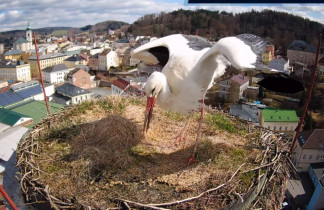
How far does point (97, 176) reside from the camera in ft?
9.15

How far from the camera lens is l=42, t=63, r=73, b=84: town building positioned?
30.9 meters

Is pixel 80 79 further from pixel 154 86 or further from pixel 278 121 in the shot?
pixel 154 86

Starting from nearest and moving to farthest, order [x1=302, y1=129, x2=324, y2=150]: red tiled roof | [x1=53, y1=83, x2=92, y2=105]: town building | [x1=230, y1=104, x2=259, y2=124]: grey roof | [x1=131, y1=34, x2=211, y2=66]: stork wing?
1. [x1=131, y1=34, x2=211, y2=66]: stork wing
2. [x1=302, y1=129, x2=324, y2=150]: red tiled roof
3. [x1=230, y1=104, x2=259, y2=124]: grey roof
4. [x1=53, y1=83, x2=92, y2=105]: town building

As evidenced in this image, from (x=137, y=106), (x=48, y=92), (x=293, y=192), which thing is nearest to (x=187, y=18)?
(x=48, y=92)

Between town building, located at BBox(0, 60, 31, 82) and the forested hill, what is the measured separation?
2127 cm

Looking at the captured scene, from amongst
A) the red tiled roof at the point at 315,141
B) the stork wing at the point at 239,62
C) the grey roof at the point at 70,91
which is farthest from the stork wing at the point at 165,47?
the grey roof at the point at 70,91

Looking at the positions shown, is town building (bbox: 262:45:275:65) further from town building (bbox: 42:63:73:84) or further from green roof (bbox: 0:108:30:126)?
town building (bbox: 42:63:73:84)

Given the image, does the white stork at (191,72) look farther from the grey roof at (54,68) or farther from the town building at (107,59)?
the town building at (107,59)

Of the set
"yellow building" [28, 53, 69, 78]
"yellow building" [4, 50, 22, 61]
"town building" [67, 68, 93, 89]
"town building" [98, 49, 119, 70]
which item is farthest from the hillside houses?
"yellow building" [4, 50, 22, 61]

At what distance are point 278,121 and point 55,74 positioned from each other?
26132 millimetres

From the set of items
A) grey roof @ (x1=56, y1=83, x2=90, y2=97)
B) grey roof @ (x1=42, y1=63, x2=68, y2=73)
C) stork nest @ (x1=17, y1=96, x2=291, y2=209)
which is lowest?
grey roof @ (x1=42, y1=63, x2=68, y2=73)

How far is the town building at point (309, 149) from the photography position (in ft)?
34.3

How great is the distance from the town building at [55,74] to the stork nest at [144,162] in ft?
94.4

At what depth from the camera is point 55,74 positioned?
103 ft
